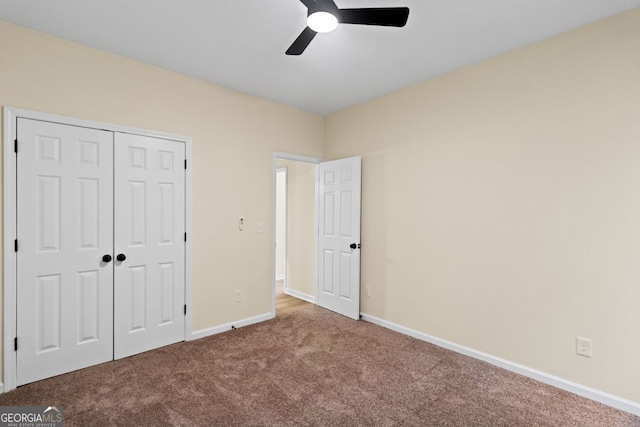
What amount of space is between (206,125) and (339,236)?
2.05m

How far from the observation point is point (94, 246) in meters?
2.68

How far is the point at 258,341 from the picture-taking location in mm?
3225

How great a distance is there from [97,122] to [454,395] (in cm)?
353

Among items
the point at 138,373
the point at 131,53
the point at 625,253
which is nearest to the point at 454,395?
the point at 625,253

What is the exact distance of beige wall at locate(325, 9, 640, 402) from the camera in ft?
7.16

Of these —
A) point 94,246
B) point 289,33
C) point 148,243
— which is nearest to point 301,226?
point 148,243

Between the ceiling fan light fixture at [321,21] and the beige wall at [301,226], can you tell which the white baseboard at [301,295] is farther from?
the ceiling fan light fixture at [321,21]

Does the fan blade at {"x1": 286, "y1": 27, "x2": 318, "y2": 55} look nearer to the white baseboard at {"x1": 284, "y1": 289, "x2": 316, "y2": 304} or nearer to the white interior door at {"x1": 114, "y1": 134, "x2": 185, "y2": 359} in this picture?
the white interior door at {"x1": 114, "y1": 134, "x2": 185, "y2": 359}

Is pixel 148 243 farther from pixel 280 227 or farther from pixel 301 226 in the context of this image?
pixel 280 227

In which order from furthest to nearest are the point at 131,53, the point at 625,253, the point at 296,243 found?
the point at 296,243 → the point at 131,53 → the point at 625,253

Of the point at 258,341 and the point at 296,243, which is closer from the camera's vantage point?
the point at 258,341

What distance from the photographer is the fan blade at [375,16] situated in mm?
1719

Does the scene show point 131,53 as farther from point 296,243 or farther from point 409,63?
point 296,243

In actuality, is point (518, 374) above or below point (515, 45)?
below
